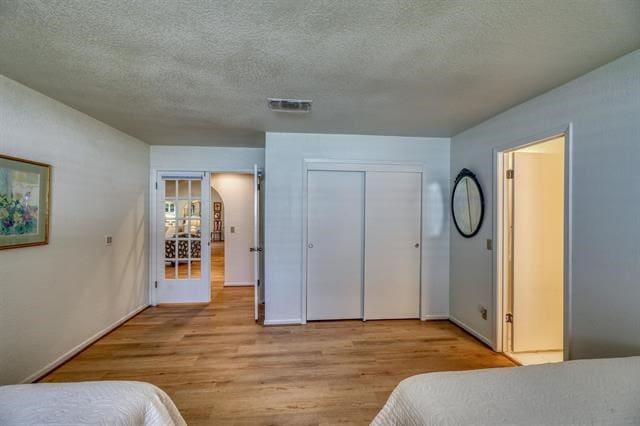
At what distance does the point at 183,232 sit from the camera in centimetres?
395

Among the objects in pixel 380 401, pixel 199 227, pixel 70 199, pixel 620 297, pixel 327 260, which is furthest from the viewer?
pixel 199 227

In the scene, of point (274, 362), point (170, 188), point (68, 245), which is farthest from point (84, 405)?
point (170, 188)

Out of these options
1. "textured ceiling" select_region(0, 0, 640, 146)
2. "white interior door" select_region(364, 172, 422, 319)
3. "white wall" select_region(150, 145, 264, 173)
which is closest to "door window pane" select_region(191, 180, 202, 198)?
"white wall" select_region(150, 145, 264, 173)

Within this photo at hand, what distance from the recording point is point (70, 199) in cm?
242

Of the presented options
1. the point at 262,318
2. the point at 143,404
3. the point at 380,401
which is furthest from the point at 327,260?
the point at 143,404

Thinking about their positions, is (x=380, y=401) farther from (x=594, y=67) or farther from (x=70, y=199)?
(x=70, y=199)

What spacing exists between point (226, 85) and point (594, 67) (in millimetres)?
2457

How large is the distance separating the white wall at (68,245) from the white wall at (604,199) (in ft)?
13.0

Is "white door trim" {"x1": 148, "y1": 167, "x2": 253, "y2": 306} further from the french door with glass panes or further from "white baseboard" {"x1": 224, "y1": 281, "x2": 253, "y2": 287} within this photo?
"white baseboard" {"x1": 224, "y1": 281, "x2": 253, "y2": 287}

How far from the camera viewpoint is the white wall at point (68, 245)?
6.23 feet

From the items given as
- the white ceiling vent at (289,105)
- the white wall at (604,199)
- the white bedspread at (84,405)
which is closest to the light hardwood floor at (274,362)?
the white bedspread at (84,405)

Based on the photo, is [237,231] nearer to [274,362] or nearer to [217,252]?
[274,362]

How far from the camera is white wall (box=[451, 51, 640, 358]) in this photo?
151cm

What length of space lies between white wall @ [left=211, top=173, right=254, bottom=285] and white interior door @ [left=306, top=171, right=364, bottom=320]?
2.01 metres
